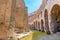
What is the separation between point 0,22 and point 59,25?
1024cm

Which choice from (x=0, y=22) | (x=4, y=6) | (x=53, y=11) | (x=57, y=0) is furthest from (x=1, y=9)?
(x=53, y=11)

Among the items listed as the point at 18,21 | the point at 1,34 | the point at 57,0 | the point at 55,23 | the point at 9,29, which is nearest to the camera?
the point at 1,34

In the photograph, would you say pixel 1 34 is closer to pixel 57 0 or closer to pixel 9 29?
pixel 9 29

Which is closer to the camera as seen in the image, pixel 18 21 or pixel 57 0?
pixel 57 0

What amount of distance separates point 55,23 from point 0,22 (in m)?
9.96

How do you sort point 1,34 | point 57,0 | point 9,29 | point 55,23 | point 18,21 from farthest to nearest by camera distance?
point 55,23 < point 18,21 < point 57,0 < point 9,29 < point 1,34

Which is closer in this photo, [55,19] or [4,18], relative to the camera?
[4,18]

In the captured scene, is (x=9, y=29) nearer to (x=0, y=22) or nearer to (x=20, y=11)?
(x=0, y=22)

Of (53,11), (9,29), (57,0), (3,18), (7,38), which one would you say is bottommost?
(7,38)

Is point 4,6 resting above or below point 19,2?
below

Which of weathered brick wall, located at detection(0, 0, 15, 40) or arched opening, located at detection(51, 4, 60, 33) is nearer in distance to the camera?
weathered brick wall, located at detection(0, 0, 15, 40)

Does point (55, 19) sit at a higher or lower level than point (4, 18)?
higher

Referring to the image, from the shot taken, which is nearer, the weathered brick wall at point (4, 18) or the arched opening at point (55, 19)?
the weathered brick wall at point (4, 18)

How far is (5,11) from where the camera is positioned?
11.1ft
